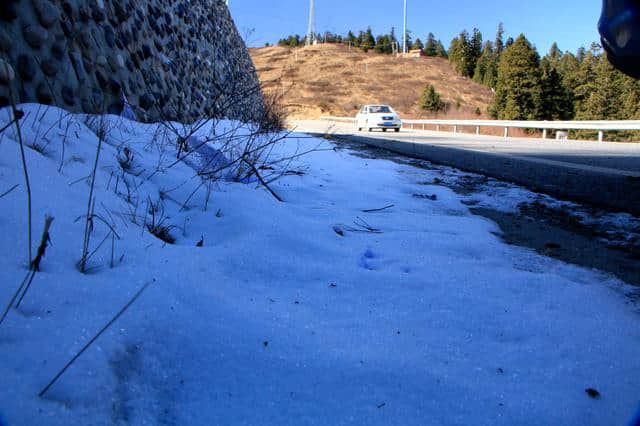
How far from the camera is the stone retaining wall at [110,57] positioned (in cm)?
286

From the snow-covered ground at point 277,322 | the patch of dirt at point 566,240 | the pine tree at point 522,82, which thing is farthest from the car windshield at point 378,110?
the pine tree at point 522,82

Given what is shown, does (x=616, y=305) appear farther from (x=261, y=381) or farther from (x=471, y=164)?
(x=471, y=164)

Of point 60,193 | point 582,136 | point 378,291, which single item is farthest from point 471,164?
point 582,136

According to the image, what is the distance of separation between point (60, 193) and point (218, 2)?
11.0m

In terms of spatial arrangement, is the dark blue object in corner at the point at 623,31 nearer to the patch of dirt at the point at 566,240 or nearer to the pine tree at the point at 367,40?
the patch of dirt at the point at 566,240

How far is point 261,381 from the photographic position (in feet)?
3.59

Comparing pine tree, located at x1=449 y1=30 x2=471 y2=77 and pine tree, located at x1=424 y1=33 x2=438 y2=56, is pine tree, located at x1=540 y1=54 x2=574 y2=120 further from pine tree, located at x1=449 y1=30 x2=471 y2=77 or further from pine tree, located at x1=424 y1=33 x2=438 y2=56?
pine tree, located at x1=424 y1=33 x2=438 y2=56

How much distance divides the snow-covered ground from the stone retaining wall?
2.53 ft

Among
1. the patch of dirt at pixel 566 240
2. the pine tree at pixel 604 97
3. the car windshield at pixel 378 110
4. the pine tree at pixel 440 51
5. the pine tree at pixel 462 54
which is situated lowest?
the patch of dirt at pixel 566 240

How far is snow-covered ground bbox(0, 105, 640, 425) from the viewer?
99 cm

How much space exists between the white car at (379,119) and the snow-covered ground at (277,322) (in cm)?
1730

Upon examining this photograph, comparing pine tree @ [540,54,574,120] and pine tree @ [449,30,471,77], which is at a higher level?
pine tree @ [449,30,471,77]

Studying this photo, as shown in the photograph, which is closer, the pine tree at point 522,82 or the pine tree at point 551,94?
the pine tree at point 522,82

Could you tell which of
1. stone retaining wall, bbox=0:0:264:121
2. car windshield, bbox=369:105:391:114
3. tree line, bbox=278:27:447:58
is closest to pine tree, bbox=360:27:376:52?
tree line, bbox=278:27:447:58
